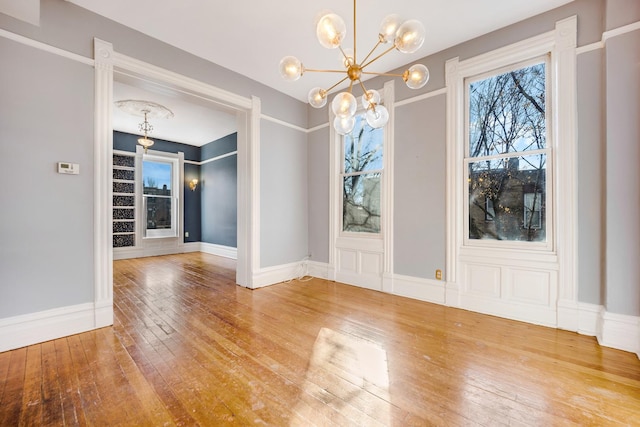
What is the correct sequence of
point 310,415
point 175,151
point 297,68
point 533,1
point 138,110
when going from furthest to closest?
point 175,151 < point 138,110 < point 533,1 < point 297,68 < point 310,415

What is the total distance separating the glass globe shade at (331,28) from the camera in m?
1.73

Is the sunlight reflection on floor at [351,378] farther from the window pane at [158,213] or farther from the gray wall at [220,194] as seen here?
the window pane at [158,213]

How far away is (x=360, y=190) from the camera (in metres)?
4.23

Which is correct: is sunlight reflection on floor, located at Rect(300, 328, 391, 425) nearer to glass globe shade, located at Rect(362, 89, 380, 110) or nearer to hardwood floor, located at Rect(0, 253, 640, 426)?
hardwood floor, located at Rect(0, 253, 640, 426)

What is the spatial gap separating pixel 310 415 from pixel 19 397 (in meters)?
1.80

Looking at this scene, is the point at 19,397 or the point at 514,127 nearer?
the point at 19,397

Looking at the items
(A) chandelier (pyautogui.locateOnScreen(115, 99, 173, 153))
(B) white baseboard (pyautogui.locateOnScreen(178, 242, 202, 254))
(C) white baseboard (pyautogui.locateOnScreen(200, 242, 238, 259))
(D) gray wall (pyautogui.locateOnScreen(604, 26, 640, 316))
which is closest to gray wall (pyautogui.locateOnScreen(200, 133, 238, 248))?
(C) white baseboard (pyautogui.locateOnScreen(200, 242, 238, 259))

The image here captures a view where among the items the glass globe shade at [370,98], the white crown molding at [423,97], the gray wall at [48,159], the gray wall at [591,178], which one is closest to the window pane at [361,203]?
the white crown molding at [423,97]

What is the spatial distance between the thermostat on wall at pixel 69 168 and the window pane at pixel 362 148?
A: 3344 millimetres

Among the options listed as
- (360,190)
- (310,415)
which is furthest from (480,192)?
(310,415)

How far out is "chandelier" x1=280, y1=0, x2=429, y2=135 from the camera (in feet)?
5.72

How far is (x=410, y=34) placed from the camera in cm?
174

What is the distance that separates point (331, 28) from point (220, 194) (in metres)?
6.06

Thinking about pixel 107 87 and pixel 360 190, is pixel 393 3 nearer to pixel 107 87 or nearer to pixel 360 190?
pixel 360 190
